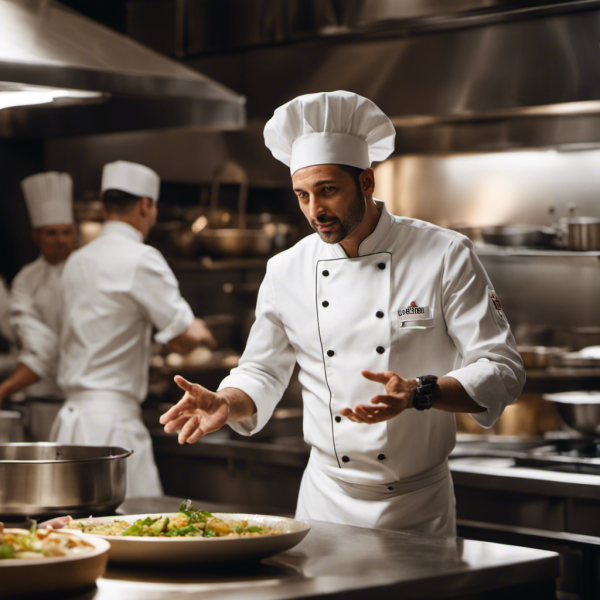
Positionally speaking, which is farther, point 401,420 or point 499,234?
point 499,234

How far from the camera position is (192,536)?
5.20ft

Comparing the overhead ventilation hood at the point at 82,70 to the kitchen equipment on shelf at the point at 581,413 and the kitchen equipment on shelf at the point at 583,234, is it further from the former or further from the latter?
the kitchen equipment on shelf at the point at 581,413

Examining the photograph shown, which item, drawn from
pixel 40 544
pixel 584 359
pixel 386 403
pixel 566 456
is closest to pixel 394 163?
pixel 584 359

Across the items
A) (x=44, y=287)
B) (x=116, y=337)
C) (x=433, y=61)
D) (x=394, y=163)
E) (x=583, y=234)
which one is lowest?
(x=116, y=337)

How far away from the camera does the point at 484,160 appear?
4023 millimetres

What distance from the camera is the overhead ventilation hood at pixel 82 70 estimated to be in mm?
2283

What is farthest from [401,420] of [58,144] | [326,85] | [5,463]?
[58,144]

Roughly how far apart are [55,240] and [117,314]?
1.19 metres

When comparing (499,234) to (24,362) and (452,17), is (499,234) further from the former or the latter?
(24,362)

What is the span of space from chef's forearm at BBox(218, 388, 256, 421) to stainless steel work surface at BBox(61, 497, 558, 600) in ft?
1.36

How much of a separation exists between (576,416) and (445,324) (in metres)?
1.15

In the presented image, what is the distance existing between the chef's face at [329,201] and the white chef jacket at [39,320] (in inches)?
77.0

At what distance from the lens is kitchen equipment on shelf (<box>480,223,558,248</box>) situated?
11.5 feet

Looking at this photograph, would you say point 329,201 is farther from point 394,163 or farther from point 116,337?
point 394,163
